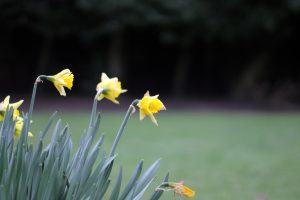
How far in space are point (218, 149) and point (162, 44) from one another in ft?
32.6

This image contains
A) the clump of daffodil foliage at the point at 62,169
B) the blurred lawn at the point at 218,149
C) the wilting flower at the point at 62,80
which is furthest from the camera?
the blurred lawn at the point at 218,149

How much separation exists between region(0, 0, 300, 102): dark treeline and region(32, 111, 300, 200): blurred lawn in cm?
322

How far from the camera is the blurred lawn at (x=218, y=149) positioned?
5477 mm

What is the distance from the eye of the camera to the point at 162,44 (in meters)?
17.6

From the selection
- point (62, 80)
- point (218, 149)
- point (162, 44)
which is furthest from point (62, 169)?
point (162, 44)

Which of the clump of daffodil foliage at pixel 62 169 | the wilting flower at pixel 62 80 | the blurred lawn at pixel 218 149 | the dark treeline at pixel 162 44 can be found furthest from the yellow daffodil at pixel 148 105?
the dark treeline at pixel 162 44

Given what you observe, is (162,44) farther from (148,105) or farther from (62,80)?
(148,105)

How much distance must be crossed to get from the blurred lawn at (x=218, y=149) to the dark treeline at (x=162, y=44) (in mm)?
3216

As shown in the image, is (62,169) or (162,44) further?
(162,44)

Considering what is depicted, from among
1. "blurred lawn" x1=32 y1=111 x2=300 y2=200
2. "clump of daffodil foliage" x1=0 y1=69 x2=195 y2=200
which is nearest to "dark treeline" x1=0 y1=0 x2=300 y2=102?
"blurred lawn" x1=32 y1=111 x2=300 y2=200

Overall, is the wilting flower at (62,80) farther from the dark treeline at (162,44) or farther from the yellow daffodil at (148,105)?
the dark treeline at (162,44)

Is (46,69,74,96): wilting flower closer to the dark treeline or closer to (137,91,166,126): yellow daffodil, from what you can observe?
(137,91,166,126): yellow daffodil

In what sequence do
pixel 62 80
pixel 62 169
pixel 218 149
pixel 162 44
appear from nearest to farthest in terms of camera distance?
pixel 62 169 < pixel 62 80 < pixel 218 149 < pixel 162 44

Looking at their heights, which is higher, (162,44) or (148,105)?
(162,44)
